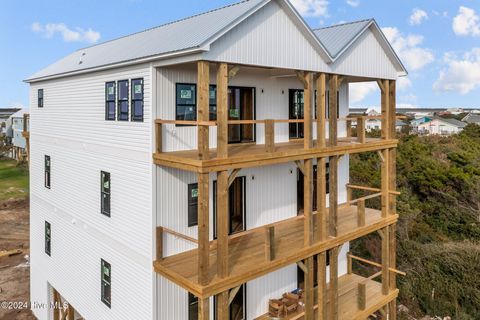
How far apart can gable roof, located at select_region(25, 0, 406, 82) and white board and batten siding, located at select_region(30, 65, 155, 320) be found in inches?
24.4

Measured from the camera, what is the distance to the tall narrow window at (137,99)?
11827 mm

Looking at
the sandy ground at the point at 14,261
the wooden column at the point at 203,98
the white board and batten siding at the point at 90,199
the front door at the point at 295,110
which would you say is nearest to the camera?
the wooden column at the point at 203,98

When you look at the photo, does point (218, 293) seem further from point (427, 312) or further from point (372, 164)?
point (372, 164)

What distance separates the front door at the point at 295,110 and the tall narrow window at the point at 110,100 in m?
6.49

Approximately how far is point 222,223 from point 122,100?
17.8 ft

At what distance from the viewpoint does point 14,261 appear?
88.6 ft

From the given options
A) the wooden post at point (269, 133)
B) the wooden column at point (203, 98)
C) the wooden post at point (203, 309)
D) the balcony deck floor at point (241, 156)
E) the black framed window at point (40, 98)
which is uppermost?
the black framed window at point (40, 98)

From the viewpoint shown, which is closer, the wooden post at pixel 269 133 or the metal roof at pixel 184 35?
the metal roof at pixel 184 35

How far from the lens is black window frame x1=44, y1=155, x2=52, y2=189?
59.3 ft

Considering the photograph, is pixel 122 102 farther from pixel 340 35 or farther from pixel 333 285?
pixel 333 285

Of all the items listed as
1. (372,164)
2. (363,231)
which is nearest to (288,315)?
(363,231)

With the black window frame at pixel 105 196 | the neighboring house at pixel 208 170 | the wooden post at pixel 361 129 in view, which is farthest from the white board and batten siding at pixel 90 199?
the wooden post at pixel 361 129

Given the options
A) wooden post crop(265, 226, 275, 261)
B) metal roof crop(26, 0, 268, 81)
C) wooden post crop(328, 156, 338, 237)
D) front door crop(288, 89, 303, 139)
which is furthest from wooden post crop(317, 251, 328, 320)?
metal roof crop(26, 0, 268, 81)

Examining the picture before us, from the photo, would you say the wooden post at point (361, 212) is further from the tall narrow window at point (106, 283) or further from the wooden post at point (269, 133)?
the tall narrow window at point (106, 283)
